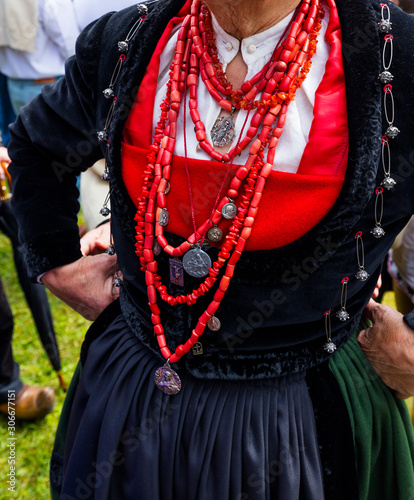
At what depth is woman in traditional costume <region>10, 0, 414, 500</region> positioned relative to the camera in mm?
973

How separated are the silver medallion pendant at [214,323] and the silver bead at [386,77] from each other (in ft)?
1.79

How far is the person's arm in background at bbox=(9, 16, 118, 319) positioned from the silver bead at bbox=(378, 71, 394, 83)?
2.15 ft

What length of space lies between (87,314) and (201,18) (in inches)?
32.7

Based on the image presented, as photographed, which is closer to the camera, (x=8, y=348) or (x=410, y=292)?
(x=410, y=292)

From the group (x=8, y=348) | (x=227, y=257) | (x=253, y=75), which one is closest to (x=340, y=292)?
(x=227, y=257)

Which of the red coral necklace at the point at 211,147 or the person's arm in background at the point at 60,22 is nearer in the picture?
the red coral necklace at the point at 211,147

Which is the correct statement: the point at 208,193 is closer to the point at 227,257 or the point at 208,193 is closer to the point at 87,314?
the point at 227,257

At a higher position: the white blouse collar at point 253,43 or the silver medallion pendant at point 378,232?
the white blouse collar at point 253,43

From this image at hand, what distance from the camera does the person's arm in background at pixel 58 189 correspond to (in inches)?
50.1

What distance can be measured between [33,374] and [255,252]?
2358mm

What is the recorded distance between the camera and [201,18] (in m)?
1.10

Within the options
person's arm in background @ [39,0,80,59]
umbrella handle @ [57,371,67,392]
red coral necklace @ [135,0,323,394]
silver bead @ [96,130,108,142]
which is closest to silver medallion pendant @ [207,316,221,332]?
red coral necklace @ [135,0,323,394]

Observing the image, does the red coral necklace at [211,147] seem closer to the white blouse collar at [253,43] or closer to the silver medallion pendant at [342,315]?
the white blouse collar at [253,43]

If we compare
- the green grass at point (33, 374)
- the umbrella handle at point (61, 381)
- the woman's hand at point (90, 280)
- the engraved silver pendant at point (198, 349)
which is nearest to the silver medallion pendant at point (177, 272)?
the engraved silver pendant at point (198, 349)
